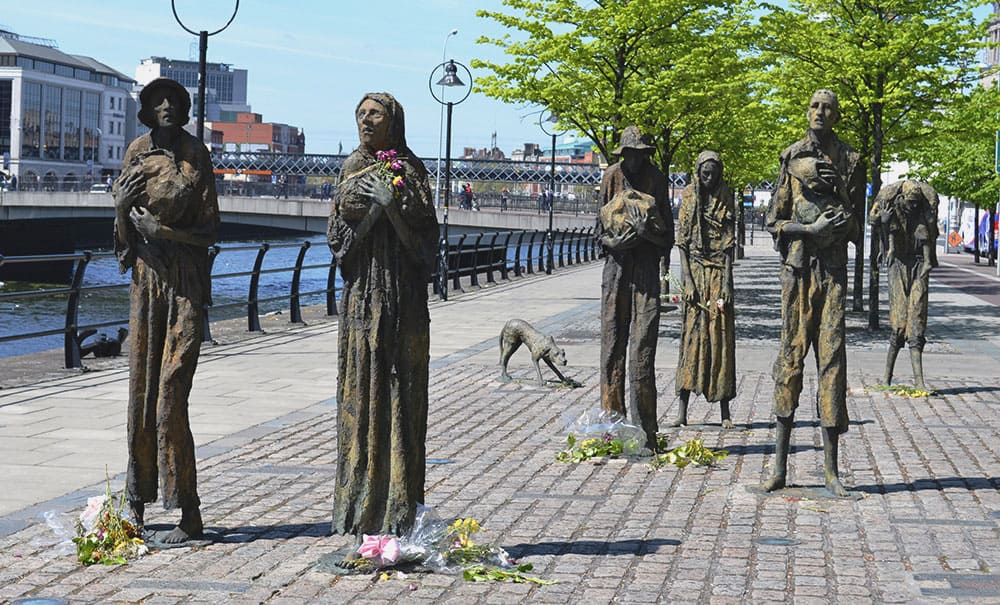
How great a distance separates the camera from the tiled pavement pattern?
20.2 ft

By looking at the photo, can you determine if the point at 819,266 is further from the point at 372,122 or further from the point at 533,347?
the point at 533,347

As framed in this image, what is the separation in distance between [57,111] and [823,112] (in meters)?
140

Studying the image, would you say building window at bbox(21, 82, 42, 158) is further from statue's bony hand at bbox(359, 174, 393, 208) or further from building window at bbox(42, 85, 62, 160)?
statue's bony hand at bbox(359, 174, 393, 208)

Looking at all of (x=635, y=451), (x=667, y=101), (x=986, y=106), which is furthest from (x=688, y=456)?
(x=986, y=106)

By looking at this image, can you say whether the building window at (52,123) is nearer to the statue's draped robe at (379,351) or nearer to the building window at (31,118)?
the building window at (31,118)

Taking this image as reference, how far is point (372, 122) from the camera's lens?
20.6 ft

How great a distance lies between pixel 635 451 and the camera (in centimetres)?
966

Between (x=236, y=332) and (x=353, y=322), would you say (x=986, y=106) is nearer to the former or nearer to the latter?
(x=236, y=332)

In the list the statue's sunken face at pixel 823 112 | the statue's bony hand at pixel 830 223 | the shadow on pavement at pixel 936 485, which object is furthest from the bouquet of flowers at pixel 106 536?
the statue's sunken face at pixel 823 112

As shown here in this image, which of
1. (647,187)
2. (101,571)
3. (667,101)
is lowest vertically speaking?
(101,571)

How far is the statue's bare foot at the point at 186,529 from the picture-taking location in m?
6.84

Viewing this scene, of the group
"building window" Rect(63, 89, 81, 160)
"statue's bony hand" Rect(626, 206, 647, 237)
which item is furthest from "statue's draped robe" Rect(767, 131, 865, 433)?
"building window" Rect(63, 89, 81, 160)

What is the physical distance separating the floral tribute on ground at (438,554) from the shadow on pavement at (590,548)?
26 cm

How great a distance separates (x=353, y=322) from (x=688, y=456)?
12.8 feet
